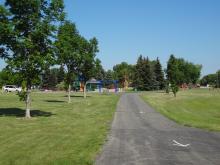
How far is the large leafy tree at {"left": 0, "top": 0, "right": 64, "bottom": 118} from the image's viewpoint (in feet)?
86.7

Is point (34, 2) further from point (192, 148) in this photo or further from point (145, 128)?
point (192, 148)

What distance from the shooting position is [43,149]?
14.7 metres

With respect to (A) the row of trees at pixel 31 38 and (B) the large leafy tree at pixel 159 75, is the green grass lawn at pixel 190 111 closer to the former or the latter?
(A) the row of trees at pixel 31 38

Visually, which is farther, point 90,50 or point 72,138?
point 90,50

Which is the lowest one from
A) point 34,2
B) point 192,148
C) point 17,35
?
point 192,148

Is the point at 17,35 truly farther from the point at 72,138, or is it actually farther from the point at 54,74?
the point at 54,74

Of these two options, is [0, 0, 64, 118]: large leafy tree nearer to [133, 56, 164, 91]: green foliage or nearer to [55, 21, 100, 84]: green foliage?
[55, 21, 100, 84]: green foliage

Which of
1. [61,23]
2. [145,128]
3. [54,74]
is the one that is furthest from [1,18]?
[54,74]

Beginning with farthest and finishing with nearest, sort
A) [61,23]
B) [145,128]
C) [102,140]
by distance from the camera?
[61,23] → [145,128] → [102,140]

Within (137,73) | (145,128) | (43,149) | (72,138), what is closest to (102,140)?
(72,138)

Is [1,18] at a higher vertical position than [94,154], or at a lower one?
higher

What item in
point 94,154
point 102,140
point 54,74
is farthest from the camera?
point 54,74

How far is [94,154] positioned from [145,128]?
30.4 ft

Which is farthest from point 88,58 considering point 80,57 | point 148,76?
point 148,76
